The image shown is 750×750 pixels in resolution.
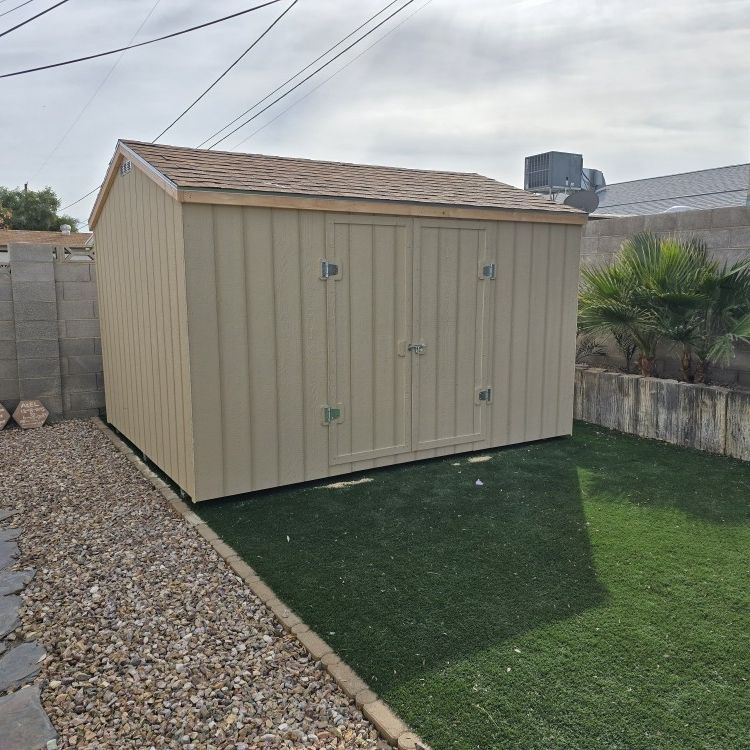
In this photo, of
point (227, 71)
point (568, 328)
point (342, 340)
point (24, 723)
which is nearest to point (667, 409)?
point (568, 328)

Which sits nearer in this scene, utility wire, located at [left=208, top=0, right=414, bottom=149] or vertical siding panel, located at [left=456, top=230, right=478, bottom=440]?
vertical siding panel, located at [left=456, top=230, right=478, bottom=440]

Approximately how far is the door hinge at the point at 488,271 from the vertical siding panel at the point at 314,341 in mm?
1425

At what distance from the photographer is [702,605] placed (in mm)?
2766

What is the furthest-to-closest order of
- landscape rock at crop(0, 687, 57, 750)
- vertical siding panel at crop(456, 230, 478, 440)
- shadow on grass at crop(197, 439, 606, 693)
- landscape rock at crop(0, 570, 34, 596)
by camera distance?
vertical siding panel at crop(456, 230, 478, 440) < landscape rock at crop(0, 570, 34, 596) < shadow on grass at crop(197, 439, 606, 693) < landscape rock at crop(0, 687, 57, 750)

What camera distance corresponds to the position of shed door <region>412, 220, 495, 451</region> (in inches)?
187

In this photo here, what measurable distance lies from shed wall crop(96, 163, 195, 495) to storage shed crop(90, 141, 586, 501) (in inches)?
1.0

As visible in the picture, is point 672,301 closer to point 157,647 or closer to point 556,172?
point 157,647

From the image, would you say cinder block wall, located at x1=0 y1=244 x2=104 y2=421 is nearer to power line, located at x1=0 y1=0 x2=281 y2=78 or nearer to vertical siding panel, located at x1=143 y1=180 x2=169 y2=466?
vertical siding panel, located at x1=143 y1=180 x2=169 y2=466

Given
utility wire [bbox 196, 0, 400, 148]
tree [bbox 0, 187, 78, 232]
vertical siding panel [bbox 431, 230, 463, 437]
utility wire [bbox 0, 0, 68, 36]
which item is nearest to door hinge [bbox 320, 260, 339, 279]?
vertical siding panel [bbox 431, 230, 463, 437]

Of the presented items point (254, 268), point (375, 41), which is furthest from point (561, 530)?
point (375, 41)

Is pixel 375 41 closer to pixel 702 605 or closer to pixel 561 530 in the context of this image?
pixel 561 530

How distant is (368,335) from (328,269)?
1.87 feet

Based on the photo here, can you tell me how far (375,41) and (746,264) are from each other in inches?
262

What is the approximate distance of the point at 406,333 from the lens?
469 centimetres
